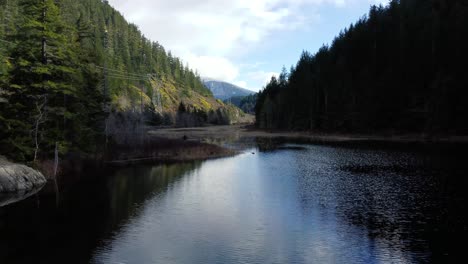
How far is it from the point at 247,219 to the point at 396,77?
86591mm

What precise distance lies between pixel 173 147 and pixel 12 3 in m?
107

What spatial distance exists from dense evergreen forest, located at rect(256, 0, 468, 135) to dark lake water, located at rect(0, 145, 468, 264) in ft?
145

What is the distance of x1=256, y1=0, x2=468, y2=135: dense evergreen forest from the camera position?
286 ft

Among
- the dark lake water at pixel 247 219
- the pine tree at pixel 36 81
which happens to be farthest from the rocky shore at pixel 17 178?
the dark lake water at pixel 247 219

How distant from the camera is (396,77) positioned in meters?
102

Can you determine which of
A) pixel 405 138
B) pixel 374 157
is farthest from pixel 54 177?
pixel 405 138

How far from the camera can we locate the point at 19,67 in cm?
3997

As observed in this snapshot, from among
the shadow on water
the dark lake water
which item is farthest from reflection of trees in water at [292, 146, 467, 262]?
the shadow on water

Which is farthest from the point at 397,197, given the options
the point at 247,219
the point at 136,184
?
the point at 136,184

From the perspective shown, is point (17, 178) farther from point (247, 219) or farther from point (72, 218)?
point (247, 219)

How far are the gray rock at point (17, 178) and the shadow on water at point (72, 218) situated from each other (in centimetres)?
178

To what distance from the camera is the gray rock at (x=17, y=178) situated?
1401 inches

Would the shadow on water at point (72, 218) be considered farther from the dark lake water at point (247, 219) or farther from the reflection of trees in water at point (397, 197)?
the reflection of trees in water at point (397, 197)

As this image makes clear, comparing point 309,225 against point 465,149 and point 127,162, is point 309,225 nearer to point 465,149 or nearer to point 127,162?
point 127,162
